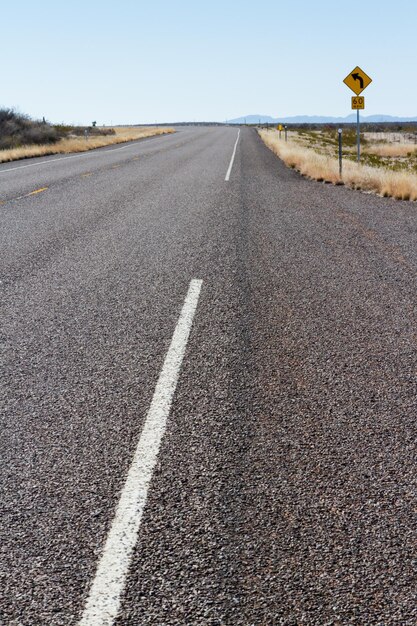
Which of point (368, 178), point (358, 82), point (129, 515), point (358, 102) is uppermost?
point (358, 82)

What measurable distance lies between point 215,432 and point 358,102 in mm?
16704

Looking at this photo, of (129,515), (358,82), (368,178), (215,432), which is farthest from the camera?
(358,82)

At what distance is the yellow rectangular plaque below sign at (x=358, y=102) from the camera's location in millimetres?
17922

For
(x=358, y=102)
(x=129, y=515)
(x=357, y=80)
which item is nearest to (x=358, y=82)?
(x=357, y=80)

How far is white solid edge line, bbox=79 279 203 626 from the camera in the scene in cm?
208

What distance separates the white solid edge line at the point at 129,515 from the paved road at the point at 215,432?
0.02m

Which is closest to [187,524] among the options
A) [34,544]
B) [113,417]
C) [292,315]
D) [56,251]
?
[34,544]

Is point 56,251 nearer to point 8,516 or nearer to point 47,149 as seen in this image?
point 8,516

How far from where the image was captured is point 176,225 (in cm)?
952

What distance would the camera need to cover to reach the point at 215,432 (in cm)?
324

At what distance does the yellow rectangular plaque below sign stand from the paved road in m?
11.6

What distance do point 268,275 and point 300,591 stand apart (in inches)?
181

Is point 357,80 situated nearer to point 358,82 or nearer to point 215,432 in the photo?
point 358,82

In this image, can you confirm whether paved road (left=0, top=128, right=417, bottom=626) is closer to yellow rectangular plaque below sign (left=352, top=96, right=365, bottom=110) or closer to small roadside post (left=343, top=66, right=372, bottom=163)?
yellow rectangular plaque below sign (left=352, top=96, right=365, bottom=110)
